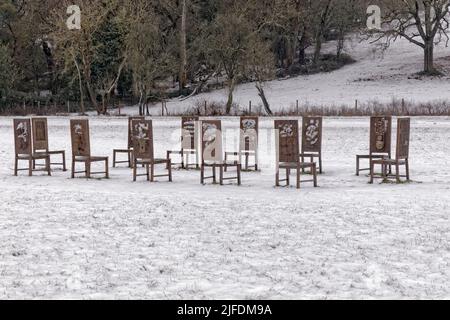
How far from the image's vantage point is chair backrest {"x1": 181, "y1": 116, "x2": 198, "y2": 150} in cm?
2045

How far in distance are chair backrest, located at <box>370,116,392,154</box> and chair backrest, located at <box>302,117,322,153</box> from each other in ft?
4.53

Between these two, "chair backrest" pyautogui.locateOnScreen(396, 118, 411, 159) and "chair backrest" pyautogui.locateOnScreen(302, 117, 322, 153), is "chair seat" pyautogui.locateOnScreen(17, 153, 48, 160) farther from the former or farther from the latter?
"chair backrest" pyautogui.locateOnScreen(396, 118, 411, 159)

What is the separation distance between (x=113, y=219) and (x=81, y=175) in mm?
7708

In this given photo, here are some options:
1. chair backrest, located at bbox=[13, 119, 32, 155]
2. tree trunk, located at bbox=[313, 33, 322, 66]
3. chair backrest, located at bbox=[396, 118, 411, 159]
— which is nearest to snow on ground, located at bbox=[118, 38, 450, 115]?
tree trunk, located at bbox=[313, 33, 322, 66]

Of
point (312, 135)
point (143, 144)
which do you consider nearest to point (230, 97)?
point (312, 135)

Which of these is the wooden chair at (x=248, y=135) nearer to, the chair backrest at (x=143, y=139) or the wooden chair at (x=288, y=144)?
the chair backrest at (x=143, y=139)

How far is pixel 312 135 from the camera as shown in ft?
63.2

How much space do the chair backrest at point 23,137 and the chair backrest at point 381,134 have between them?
913cm

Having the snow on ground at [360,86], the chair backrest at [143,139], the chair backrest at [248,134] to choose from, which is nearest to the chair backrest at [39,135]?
the chair backrest at [143,139]

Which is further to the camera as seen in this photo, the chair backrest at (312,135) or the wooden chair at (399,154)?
the chair backrest at (312,135)

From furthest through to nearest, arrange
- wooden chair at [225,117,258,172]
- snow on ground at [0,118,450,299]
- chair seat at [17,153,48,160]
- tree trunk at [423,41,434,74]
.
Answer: tree trunk at [423,41,434,74], wooden chair at [225,117,258,172], chair seat at [17,153,48,160], snow on ground at [0,118,450,299]

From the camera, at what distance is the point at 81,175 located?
1912 centimetres

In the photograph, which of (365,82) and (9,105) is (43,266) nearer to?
(9,105)

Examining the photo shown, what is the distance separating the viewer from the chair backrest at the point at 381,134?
736 inches
